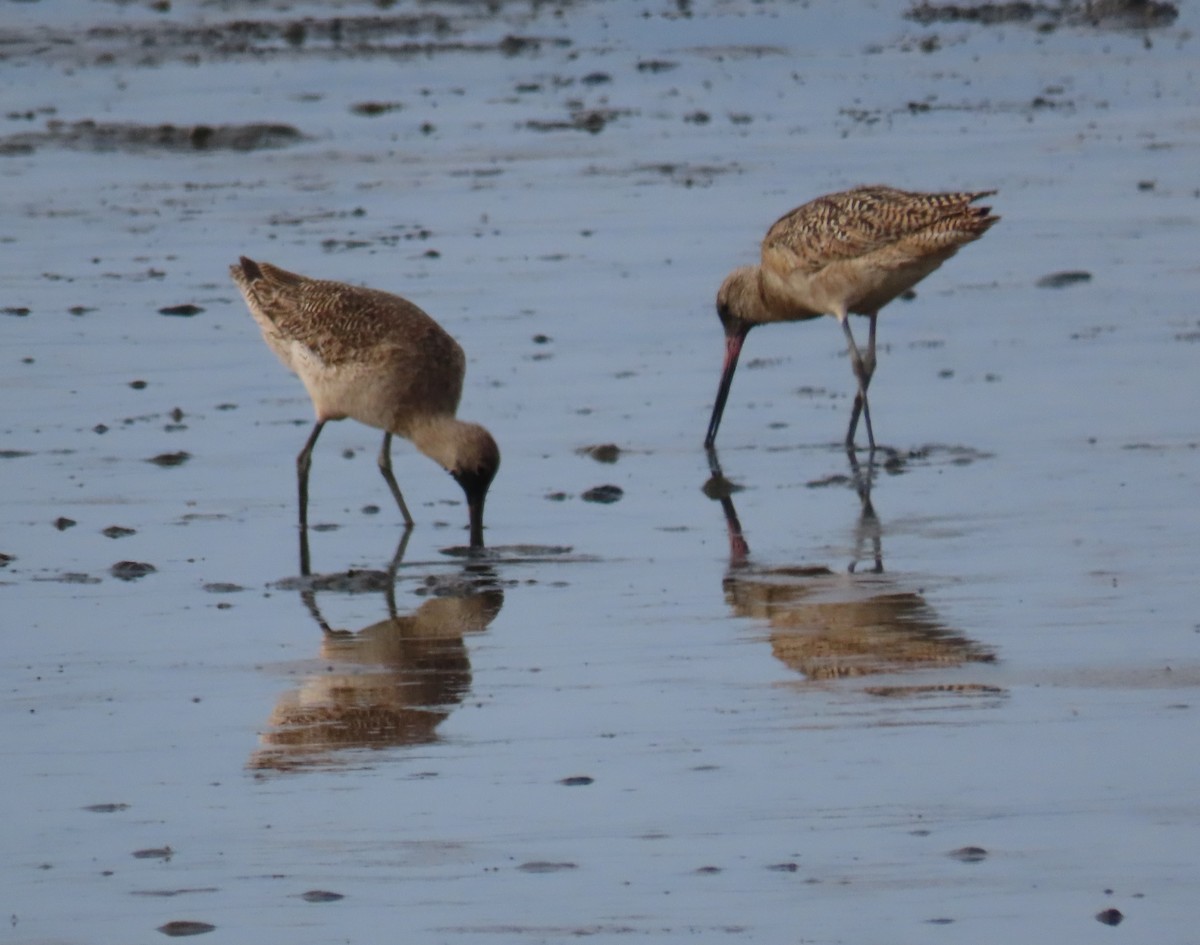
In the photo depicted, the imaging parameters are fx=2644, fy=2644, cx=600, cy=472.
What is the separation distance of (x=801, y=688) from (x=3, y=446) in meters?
5.31

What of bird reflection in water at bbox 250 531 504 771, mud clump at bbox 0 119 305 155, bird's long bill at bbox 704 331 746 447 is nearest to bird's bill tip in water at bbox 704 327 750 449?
bird's long bill at bbox 704 331 746 447

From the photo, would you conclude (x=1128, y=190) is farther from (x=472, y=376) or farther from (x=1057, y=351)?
(x=472, y=376)

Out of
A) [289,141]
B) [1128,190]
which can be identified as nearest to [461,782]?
[1128,190]

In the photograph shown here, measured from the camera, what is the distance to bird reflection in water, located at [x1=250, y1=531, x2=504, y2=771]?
705cm

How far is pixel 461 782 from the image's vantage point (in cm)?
662

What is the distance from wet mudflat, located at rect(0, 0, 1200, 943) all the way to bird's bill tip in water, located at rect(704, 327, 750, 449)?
0.14 meters

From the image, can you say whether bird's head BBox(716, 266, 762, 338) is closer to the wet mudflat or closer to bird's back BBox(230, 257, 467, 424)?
the wet mudflat

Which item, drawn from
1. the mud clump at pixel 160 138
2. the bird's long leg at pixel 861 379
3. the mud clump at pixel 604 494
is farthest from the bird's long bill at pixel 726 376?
the mud clump at pixel 160 138

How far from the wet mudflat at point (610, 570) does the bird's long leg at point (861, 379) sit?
0.17 meters

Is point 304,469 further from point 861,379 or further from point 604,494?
point 861,379

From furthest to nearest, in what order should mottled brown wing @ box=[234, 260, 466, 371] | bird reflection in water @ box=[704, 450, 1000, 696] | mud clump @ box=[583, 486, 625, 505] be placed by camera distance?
mottled brown wing @ box=[234, 260, 466, 371] < mud clump @ box=[583, 486, 625, 505] < bird reflection in water @ box=[704, 450, 1000, 696]

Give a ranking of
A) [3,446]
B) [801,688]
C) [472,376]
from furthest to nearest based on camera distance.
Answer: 1. [472,376]
2. [3,446]
3. [801,688]

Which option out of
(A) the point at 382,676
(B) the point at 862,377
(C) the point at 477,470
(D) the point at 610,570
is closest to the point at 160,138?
(B) the point at 862,377

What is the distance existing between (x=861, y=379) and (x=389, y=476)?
2.41 metres
